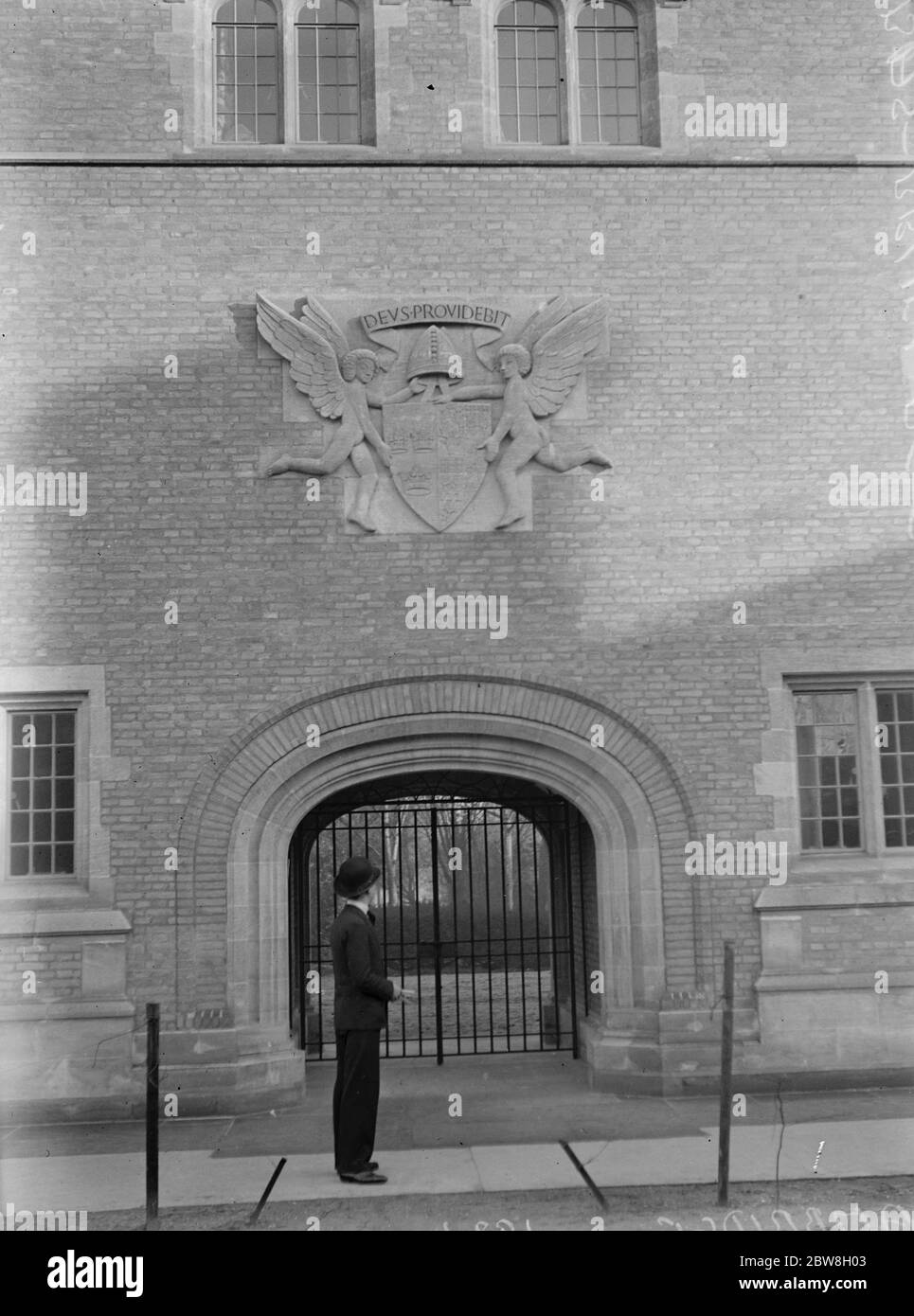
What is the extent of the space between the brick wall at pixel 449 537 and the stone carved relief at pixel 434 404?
204mm

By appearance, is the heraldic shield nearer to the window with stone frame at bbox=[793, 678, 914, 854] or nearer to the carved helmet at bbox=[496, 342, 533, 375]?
the carved helmet at bbox=[496, 342, 533, 375]

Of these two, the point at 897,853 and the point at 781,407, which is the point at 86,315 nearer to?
the point at 781,407

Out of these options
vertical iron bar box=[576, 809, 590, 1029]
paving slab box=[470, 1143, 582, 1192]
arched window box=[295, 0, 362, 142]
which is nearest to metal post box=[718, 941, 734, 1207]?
paving slab box=[470, 1143, 582, 1192]

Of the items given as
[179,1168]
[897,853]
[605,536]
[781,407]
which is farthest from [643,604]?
[179,1168]

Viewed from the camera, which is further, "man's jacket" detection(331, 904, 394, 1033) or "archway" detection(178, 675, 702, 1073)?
"archway" detection(178, 675, 702, 1073)

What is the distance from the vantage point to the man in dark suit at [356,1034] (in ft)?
27.1

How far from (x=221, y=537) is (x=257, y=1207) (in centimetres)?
534

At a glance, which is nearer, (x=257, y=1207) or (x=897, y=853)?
(x=257, y=1207)

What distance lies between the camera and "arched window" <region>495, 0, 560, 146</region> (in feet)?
38.5

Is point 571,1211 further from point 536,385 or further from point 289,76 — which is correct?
point 289,76

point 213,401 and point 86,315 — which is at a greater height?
point 86,315

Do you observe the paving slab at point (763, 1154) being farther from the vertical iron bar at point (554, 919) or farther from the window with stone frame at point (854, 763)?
the vertical iron bar at point (554, 919)

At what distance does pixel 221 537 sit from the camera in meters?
10.9

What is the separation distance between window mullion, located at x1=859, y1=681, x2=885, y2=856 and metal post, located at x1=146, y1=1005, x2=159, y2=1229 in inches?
245
